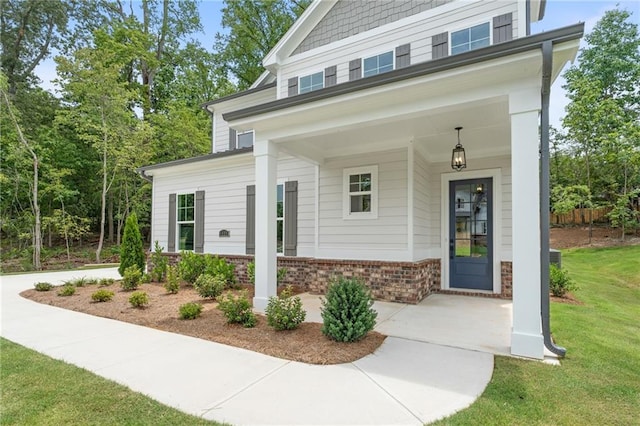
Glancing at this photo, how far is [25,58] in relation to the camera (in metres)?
18.0

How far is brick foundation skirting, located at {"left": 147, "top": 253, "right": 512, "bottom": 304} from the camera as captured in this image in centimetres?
599

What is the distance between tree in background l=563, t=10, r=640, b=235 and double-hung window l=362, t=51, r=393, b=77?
1529 cm

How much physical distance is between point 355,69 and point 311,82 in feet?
3.86

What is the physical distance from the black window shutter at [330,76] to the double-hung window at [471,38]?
2541 mm

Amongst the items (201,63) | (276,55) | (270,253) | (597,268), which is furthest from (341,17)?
(201,63)

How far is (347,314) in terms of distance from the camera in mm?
3881

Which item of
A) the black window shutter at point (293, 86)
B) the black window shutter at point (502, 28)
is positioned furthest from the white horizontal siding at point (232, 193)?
the black window shutter at point (502, 28)

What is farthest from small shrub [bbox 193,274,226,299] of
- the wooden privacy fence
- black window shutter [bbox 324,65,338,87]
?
the wooden privacy fence

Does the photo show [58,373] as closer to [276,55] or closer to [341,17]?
[276,55]

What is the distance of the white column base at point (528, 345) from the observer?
11.0 ft

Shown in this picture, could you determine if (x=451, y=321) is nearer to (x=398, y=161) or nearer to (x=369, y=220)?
(x=369, y=220)

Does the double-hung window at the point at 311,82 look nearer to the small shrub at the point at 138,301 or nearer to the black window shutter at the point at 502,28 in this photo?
the black window shutter at the point at 502,28

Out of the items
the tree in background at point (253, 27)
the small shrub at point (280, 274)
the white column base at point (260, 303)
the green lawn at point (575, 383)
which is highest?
the tree in background at point (253, 27)

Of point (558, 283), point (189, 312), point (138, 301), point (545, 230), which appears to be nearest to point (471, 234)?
point (558, 283)
